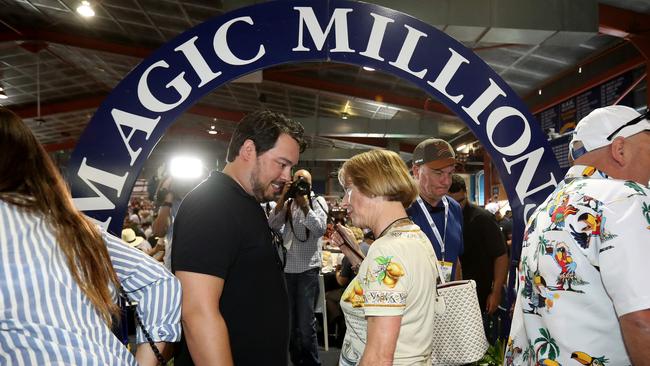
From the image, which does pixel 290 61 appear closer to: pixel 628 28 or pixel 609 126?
pixel 609 126

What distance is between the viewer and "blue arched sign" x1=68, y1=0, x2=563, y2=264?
2.38 meters

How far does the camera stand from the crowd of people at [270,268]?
1035 mm

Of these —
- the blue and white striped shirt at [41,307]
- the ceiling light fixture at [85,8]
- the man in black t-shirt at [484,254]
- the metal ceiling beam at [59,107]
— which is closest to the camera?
the blue and white striped shirt at [41,307]

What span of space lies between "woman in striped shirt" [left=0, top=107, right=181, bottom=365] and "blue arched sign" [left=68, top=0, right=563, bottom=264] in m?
1.30

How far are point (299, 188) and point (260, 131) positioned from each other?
220 cm

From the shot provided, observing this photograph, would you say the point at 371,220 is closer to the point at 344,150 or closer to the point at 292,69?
the point at 292,69

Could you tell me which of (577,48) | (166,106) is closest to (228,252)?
(166,106)

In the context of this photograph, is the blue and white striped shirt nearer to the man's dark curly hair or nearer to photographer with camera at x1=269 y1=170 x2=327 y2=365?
the man's dark curly hair

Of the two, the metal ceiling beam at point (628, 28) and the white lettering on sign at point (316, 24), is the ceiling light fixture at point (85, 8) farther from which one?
the metal ceiling beam at point (628, 28)

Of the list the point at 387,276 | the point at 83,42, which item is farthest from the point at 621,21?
the point at 83,42

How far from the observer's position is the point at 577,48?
22.0 feet

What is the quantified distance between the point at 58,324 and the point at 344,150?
16.9 metres

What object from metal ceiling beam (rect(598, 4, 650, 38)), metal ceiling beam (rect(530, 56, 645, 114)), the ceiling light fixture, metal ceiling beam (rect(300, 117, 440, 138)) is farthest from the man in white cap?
metal ceiling beam (rect(300, 117, 440, 138))

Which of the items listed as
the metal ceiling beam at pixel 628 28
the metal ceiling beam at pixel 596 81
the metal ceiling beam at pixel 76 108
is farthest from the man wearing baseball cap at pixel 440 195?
the metal ceiling beam at pixel 76 108
